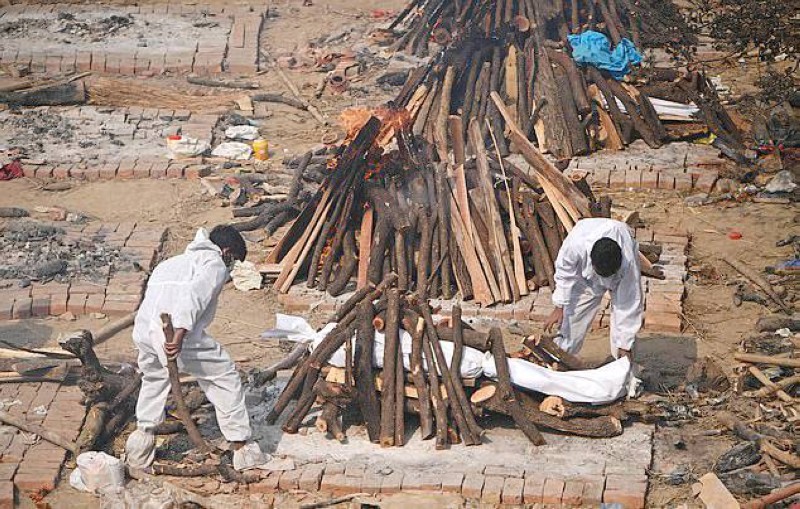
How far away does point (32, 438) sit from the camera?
825 centimetres

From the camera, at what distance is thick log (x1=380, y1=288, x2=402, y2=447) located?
812 cm

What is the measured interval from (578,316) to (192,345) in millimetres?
3055

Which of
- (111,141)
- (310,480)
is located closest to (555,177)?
(310,480)

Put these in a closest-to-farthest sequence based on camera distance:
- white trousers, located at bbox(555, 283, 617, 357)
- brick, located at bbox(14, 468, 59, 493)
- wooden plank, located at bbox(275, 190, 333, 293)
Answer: brick, located at bbox(14, 468, 59, 493) → white trousers, located at bbox(555, 283, 617, 357) → wooden plank, located at bbox(275, 190, 333, 293)

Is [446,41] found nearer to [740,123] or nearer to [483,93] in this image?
[483,93]

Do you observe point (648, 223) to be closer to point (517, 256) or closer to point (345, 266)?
point (517, 256)

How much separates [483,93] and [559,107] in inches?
40.7

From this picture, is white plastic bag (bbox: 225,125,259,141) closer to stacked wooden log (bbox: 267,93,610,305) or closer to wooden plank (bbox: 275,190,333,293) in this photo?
stacked wooden log (bbox: 267,93,610,305)

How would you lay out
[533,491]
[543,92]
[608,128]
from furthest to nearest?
[543,92], [608,128], [533,491]

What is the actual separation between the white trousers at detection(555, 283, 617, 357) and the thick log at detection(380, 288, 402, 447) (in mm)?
1377

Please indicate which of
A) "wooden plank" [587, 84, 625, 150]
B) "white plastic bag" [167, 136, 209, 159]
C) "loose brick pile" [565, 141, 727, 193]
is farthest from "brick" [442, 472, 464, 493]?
"white plastic bag" [167, 136, 209, 159]

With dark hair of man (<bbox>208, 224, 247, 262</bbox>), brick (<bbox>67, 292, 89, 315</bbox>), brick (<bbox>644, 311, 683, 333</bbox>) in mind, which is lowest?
brick (<bbox>67, 292, 89, 315</bbox>)

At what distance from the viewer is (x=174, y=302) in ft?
24.9

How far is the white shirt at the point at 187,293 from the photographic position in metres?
7.55
